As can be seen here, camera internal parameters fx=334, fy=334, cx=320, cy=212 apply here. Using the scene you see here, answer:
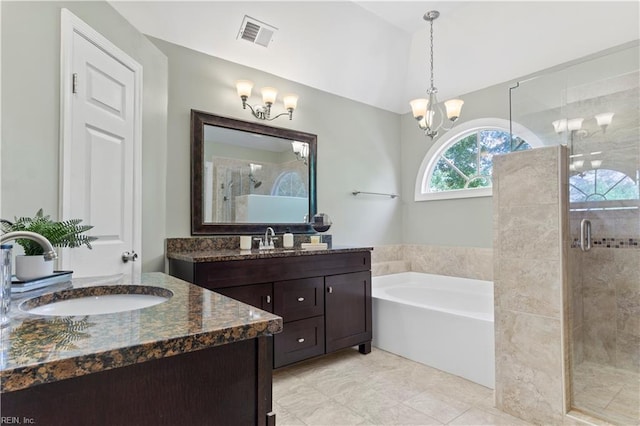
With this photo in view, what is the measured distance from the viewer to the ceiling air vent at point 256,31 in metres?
2.68

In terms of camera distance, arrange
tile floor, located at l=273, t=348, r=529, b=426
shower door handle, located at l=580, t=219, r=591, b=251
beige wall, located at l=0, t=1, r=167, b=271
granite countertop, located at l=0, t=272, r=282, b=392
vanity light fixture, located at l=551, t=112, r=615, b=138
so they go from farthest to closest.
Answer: vanity light fixture, located at l=551, t=112, r=615, b=138 < shower door handle, located at l=580, t=219, r=591, b=251 < tile floor, located at l=273, t=348, r=529, b=426 < beige wall, located at l=0, t=1, r=167, b=271 < granite countertop, located at l=0, t=272, r=282, b=392

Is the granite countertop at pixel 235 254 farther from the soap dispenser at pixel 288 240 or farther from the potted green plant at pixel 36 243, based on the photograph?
the potted green plant at pixel 36 243

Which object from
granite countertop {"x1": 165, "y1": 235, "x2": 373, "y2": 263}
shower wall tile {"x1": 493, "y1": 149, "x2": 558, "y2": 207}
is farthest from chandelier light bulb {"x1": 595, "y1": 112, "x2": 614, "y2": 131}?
granite countertop {"x1": 165, "y1": 235, "x2": 373, "y2": 263}

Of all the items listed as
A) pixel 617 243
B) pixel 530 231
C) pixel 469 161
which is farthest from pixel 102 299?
pixel 469 161

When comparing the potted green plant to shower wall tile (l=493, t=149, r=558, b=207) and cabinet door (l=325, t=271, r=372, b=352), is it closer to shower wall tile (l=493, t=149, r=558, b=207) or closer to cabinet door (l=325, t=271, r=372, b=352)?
cabinet door (l=325, t=271, r=372, b=352)

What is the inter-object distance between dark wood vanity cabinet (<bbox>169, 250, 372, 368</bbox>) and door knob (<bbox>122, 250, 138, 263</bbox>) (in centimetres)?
29

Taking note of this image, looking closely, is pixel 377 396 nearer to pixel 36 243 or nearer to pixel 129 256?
pixel 129 256

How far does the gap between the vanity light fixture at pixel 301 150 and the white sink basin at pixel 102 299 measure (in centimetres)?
235

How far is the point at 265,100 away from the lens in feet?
9.59

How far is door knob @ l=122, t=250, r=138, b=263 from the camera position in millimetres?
2035

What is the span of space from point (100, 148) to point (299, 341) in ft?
6.03

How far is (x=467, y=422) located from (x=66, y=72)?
2841 millimetres

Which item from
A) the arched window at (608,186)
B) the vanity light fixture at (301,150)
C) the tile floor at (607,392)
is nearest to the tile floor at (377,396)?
the tile floor at (607,392)

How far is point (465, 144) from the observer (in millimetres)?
3781
